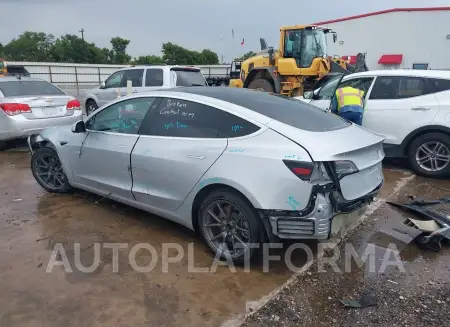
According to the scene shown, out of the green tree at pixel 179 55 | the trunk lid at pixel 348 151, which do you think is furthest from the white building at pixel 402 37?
the green tree at pixel 179 55

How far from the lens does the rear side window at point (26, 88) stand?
7.83m

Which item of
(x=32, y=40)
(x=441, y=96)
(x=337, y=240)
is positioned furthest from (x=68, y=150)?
(x=32, y=40)

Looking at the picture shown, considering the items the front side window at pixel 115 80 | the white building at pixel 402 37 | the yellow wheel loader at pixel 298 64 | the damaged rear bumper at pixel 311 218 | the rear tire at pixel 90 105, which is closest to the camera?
the damaged rear bumper at pixel 311 218

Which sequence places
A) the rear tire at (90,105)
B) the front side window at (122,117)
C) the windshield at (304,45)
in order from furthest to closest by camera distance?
the windshield at (304,45)
the rear tire at (90,105)
the front side window at (122,117)

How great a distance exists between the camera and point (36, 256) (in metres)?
3.71

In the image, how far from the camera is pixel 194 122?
3.77 metres

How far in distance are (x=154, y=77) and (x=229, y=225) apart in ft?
27.1

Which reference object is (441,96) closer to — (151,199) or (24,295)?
(151,199)

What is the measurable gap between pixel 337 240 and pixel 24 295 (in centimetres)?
294

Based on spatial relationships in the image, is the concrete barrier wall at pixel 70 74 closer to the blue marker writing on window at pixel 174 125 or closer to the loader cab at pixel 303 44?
the loader cab at pixel 303 44

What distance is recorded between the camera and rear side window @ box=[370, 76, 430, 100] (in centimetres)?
623

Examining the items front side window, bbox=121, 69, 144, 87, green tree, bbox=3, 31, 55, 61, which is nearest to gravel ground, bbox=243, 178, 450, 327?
front side window, bbox=121, 69, 144, 87

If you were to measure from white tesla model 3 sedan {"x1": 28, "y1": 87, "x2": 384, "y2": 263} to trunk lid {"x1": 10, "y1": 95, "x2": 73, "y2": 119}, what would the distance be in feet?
12.2

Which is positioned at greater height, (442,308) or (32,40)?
(32,40)
